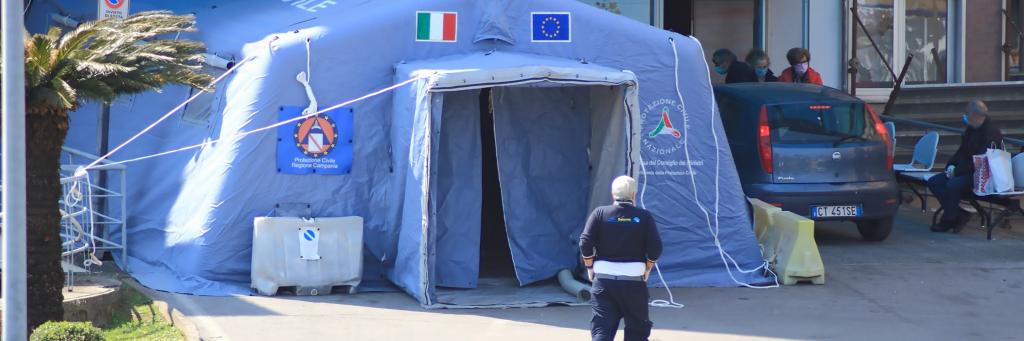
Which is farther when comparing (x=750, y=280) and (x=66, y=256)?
(x=750, y=280)

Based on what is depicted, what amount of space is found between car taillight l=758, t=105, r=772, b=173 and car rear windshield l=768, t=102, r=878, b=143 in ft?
0.16

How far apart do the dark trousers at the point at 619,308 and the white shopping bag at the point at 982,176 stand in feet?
21.8

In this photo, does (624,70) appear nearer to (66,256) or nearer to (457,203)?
(457,203)

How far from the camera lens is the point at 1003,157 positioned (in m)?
12.9

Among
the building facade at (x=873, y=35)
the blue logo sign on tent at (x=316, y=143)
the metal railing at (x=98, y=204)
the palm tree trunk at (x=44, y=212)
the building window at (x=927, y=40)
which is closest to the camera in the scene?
the palm tree trunk at (x=44, y=212)

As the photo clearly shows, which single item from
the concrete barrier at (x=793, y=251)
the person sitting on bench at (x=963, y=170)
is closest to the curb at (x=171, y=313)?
the concrete barrier at (x=793, y=251)

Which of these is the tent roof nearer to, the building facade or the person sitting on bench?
the person sitting on bench

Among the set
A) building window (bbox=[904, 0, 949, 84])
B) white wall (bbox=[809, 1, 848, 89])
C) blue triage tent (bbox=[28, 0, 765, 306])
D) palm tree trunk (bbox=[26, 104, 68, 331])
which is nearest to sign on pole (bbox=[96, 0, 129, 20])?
blue triage tent (bbox=[28, 0, 765, 306])

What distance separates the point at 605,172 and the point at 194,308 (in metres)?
3.42

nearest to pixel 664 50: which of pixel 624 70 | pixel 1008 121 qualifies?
pixel 624 70

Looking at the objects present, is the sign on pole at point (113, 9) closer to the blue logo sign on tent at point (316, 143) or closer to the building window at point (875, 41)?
the blue logo sign on tent at point (316, 143)

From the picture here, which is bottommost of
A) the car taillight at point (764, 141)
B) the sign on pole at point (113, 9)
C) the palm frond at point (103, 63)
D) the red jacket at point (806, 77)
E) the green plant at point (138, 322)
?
the green plant at point (138, 322)

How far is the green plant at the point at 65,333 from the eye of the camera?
7.18 m

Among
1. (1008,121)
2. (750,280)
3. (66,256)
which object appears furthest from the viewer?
(1008,121)
